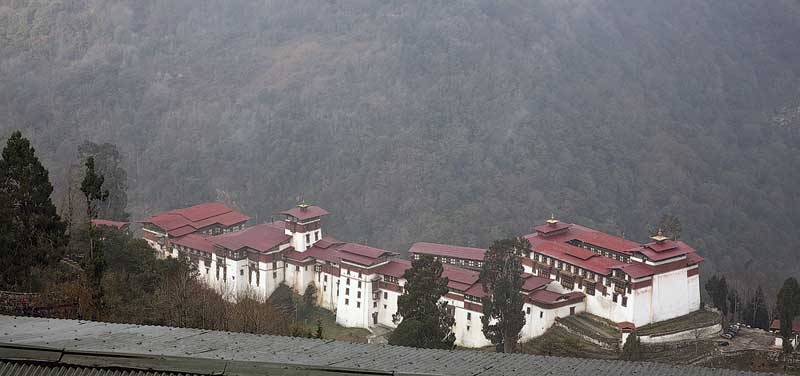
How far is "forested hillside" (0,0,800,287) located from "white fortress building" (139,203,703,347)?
1586 centimetres

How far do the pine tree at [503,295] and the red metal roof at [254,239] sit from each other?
940 centimetres

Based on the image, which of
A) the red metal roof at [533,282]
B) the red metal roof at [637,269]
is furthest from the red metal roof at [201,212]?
the red metal roof at [637,269]

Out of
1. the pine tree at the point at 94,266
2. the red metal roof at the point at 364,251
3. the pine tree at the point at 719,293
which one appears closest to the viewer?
the pine tree at the point at 94,266

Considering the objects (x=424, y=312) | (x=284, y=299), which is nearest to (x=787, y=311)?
(x=424, y=312)

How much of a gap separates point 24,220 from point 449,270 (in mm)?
16913

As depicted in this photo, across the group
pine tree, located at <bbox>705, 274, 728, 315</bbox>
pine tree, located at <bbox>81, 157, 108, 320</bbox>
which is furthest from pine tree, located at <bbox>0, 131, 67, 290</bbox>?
pine tree, located at <bbox>705, 274, 728, 315</bbox>


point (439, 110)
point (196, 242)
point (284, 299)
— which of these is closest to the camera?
point (284, 299)

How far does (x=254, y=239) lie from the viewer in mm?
34000

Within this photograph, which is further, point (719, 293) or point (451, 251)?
point (451, 251)

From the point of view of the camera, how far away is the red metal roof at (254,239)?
1309 inches

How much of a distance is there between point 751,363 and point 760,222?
36078 mm

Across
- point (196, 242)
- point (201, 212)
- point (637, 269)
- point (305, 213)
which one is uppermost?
point (201, 212)

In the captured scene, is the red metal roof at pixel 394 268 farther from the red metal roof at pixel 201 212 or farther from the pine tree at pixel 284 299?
the red metal roof at pixel 201 212

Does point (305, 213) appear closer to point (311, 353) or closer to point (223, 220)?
point (223, 220)
